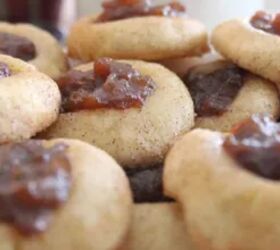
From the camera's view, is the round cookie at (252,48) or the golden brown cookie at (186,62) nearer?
the round cookie at (252,48)

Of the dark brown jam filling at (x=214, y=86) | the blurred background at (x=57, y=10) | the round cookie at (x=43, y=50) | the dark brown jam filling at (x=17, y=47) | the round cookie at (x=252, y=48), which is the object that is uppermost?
the round cookie at (x=252, y=48)

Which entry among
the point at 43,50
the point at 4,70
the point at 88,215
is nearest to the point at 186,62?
the point at 43,50

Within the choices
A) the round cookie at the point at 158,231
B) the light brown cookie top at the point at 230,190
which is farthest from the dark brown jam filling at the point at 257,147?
the round cookie at the point at 158,231

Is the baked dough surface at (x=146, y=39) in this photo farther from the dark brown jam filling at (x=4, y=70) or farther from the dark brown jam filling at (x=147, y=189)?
the dark brown jam filling at (x=147, y=189)

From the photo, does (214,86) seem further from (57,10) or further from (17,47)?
(57,10)

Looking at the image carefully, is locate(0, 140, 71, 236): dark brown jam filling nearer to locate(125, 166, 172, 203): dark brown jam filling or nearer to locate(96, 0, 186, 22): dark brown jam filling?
locate(125, 166, 172, 203): dark brown jam filling

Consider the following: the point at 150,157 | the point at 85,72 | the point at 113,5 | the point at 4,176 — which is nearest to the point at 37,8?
the point at 113,5

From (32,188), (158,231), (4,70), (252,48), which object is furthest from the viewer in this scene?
(252,48)
